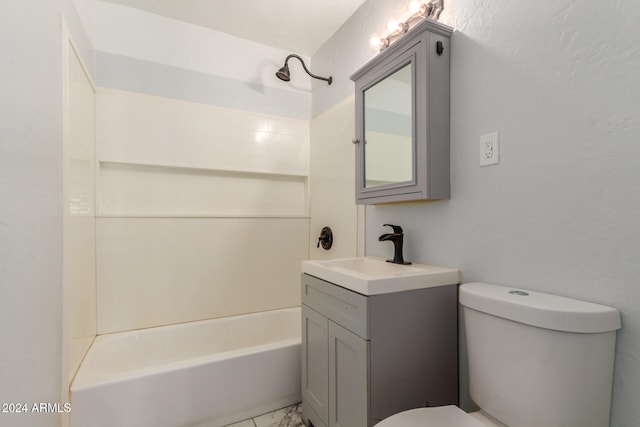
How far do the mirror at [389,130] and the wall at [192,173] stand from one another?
92 centimetres

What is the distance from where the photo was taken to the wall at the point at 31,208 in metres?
0.87

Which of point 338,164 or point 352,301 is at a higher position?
point 338,164

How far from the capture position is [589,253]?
84 centimetres

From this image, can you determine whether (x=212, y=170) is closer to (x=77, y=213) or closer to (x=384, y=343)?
(x=77, y=213)

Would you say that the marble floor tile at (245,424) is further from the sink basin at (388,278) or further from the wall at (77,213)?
the sink basin at (388,278)

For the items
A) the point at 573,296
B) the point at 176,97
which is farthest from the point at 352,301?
the point at 176,97

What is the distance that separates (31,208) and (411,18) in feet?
5.71

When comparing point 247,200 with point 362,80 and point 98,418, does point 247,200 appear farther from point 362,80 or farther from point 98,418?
point 98,418

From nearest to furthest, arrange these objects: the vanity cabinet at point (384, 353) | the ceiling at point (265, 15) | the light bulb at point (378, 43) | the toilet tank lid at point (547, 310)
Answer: the toilet tank lid at point (547, 310), the vanity cabinet at point (384, 353), the light bulb at point (378, 43), the ceiling at point (265, 15)

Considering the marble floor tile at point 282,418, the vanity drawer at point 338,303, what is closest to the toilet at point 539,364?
the vanity drawer at point 338,303

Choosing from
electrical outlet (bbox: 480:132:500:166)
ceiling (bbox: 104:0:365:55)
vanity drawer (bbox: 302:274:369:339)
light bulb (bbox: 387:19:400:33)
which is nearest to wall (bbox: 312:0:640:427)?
electrical outlet (bbox: 480:132:500:166)

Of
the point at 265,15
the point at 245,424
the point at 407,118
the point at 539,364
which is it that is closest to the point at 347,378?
the point at 539,364

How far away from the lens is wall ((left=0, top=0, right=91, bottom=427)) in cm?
87

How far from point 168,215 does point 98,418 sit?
115 cm
